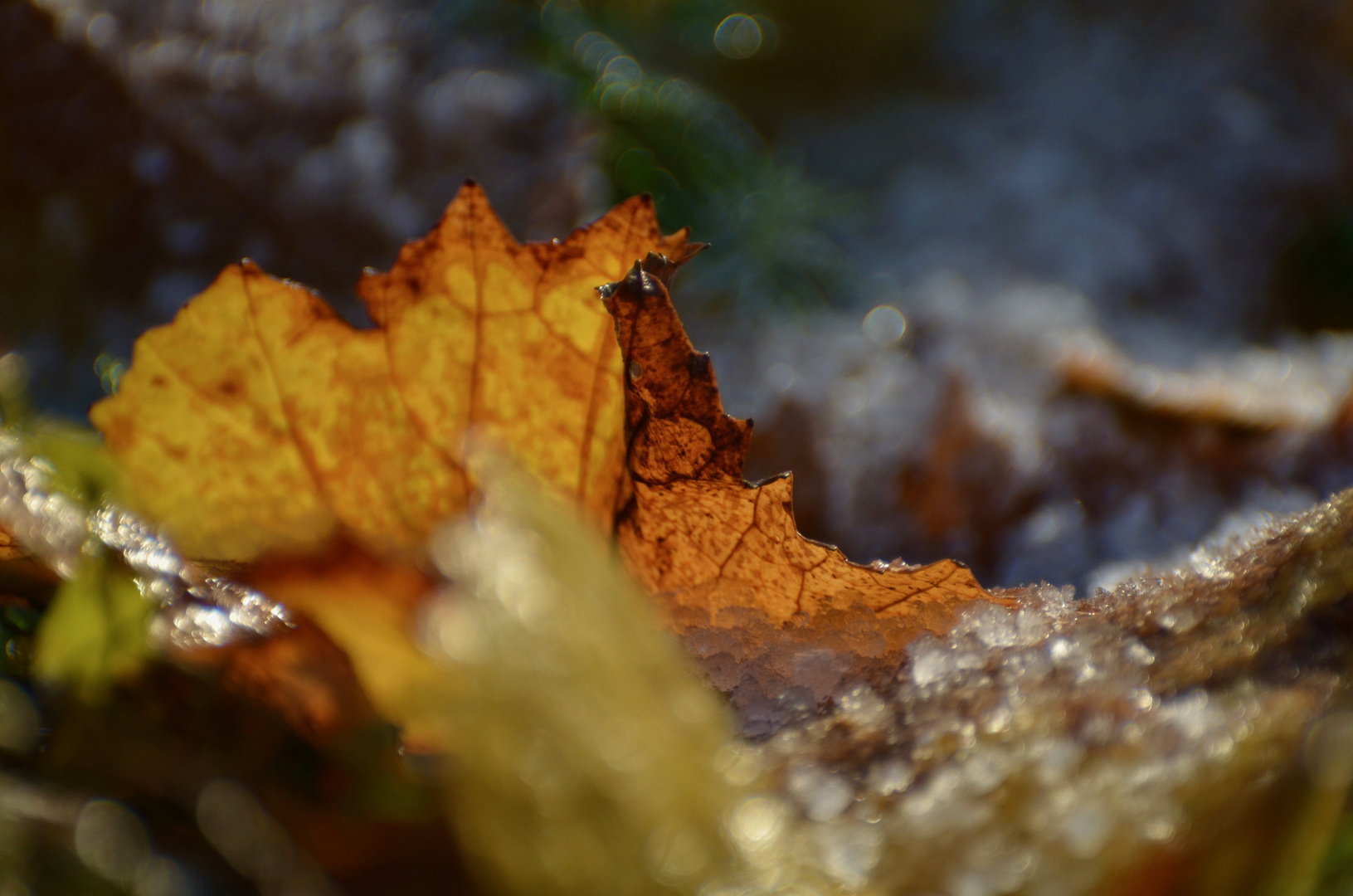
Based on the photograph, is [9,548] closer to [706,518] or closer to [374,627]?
[374,627]

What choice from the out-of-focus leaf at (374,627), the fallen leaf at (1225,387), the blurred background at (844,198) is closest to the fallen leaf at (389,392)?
the out-of-focus leaf at (374,627)

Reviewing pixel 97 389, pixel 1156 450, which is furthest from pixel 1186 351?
pixel 97 389

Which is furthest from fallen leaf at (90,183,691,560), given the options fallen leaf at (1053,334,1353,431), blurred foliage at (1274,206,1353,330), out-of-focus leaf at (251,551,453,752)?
blurred foliage at (1274,206,1353,330)

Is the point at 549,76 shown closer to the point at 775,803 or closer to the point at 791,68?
the point at 791,68

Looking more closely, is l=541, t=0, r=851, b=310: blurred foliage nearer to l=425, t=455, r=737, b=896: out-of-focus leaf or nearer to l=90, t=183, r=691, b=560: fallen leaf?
l=90, t=183, r=691, b=560: fallen leaf

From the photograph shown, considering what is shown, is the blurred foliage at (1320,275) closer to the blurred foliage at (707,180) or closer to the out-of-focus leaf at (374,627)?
the blurred foliage at (707,180)

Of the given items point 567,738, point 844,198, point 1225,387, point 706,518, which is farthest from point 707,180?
point 567,738
